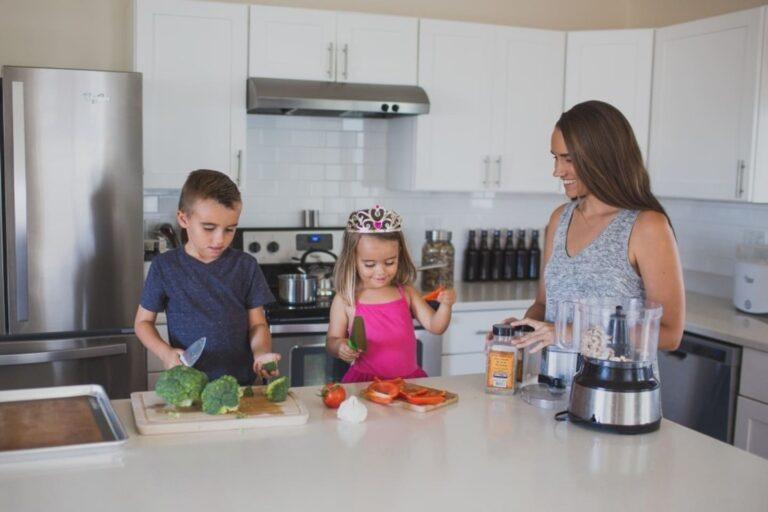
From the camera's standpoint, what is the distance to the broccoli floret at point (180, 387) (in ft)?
6.29

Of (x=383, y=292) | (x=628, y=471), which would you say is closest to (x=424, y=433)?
(x=628, y=471)

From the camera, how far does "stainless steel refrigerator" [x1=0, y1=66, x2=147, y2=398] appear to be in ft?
10.8

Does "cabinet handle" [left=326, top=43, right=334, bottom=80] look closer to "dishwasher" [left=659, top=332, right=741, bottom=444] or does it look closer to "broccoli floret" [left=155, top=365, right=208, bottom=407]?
"dishwasher" [left=659, top=332, right=741, bottom=444]

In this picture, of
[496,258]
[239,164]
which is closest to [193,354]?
[239,164]

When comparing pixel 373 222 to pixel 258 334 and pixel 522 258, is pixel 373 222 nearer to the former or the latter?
pixel 258 334

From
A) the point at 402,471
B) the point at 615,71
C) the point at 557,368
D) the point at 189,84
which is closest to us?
the point at 402,471

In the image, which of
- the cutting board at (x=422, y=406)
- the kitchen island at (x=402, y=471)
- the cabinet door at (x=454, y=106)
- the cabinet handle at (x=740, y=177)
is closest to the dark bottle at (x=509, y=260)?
the cabinet door at (x=454, y=106)

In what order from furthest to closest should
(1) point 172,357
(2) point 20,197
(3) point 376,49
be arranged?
(3) point 376,49 < (2) point 20,197 < (1) point 172,357

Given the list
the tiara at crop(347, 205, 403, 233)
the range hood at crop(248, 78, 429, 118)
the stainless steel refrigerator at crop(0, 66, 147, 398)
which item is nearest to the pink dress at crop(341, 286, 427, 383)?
the tiara at crop(347, 205, 403, 233)

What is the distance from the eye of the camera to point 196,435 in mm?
1875

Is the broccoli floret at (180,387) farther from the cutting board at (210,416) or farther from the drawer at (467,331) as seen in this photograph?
the drawer at (467,331)

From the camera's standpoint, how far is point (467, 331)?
4047 mm

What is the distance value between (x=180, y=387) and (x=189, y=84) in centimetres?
212

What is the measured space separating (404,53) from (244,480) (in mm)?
2778
